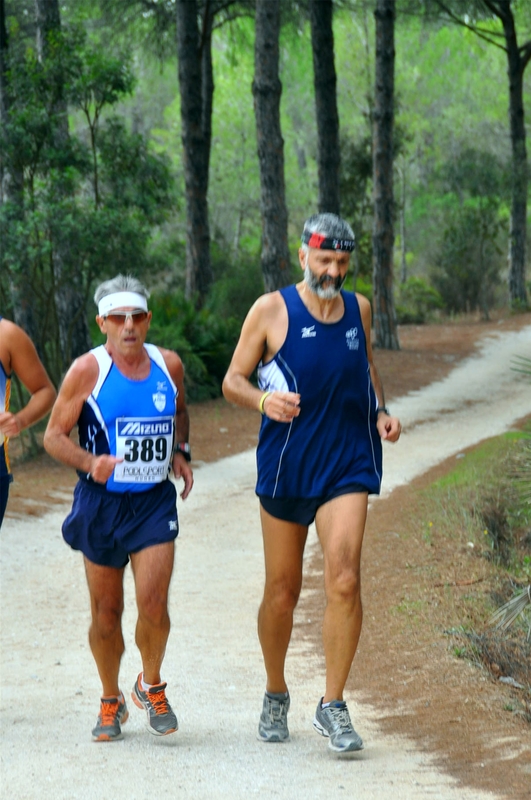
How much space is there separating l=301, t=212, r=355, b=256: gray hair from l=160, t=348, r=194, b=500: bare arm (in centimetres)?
73

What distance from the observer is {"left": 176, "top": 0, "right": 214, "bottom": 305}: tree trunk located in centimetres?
2069

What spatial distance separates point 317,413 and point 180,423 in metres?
0.63

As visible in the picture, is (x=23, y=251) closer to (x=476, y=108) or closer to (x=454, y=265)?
(x=454, y=265)

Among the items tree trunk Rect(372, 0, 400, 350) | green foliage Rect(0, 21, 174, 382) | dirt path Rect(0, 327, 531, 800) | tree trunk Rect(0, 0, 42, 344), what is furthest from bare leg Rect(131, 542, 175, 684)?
tree trunk Rect(372, 0, 400, 350)

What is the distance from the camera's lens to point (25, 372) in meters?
4.92

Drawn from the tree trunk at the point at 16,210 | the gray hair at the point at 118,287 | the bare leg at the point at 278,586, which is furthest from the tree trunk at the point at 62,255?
the bare leg at the point at 278,586

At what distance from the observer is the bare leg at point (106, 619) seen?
4637 millimetres

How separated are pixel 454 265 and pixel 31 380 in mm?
30160

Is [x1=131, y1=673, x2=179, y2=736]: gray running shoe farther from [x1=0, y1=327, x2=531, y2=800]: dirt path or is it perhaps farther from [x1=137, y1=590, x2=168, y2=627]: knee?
[x1=137, y1=590, x2=168, y2=627]: knee

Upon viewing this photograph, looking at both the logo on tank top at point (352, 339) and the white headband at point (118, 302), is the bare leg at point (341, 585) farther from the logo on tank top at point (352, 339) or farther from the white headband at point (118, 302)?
the white headband at point (118, 302)

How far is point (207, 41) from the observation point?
25969mm

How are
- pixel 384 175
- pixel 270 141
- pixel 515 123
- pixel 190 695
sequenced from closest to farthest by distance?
pixel 190 695 → pixel 270 141 → pixel 384 175 → pixel 515 123

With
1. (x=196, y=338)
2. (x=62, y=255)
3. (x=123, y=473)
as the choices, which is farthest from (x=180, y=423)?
(x=196, y=338)

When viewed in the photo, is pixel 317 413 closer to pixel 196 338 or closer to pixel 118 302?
pixel 118 302
